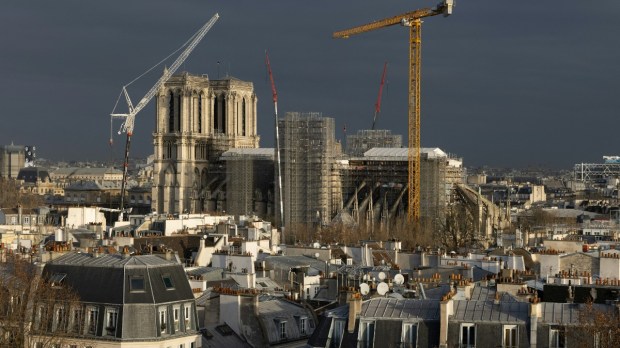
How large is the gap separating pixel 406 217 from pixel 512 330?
107282 mm

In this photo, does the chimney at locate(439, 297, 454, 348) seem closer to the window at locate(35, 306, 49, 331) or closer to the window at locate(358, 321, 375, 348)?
the window at locate(358, 321, 375, 348)

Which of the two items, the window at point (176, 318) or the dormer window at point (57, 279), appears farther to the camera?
the dormer window at point (57, 279)

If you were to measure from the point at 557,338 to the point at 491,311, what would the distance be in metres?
1.61

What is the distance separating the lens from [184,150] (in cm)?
17050

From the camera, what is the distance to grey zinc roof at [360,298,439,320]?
32906 mm

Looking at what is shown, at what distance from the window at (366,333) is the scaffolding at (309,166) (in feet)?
394

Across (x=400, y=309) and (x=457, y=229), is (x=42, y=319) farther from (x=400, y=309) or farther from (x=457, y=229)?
(x=457, y=229)

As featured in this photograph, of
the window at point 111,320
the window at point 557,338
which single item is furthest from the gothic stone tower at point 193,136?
the window at point 557,338

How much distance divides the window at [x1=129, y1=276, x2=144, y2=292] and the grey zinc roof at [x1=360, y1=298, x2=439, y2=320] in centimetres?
563

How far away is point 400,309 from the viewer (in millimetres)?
33406

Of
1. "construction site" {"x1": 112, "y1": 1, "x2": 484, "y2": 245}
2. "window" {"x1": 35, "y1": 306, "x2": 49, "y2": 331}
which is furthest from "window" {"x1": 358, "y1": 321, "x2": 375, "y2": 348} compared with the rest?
"construction site" {"x1": 112, "y1": 1, "x2": 484, "y2": 245}

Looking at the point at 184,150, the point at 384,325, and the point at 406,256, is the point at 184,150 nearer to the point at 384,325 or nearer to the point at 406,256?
the point at 406,256

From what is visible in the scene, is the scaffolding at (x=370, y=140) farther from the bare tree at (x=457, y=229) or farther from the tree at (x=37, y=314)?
the tree at (x=37, y=314)

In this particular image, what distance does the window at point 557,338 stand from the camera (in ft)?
105
